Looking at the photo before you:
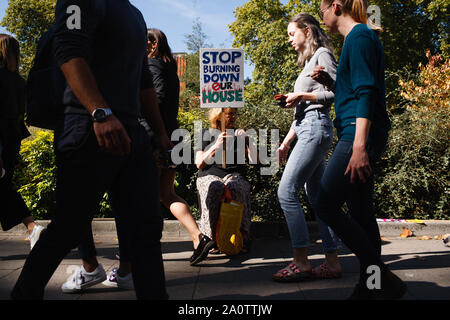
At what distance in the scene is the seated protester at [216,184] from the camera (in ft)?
14.8

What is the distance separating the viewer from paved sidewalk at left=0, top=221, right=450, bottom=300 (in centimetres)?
310

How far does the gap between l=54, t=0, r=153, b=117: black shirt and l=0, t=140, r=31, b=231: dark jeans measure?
109 inches

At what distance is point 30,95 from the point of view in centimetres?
210

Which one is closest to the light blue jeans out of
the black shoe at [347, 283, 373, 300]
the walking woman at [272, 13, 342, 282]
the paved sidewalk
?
the walking woman at [272, 13, 342, 282]

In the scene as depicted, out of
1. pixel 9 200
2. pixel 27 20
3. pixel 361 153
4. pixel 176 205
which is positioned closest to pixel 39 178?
pixel 9 200

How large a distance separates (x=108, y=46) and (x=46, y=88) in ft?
1.16

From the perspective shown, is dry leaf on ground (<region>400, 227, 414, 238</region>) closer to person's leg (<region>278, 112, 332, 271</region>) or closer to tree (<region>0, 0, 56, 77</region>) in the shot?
person's leg (<region>278, 112, 332, 271</region>)

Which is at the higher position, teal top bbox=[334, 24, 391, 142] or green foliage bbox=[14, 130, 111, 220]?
teal top bbox=[334, 24, 391, 142]

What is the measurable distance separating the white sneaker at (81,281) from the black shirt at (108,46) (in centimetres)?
150

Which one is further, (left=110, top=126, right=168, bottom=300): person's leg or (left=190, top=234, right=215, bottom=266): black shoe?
(left=190, top=234, right=215, bottom=266): black shoe

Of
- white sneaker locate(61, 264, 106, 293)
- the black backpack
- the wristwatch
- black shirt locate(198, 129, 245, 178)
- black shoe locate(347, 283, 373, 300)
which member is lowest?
white sneaker locate(61, 264, 106, 293)

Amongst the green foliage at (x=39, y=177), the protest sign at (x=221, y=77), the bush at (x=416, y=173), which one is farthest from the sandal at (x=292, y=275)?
the green foliage at (x=39, y=177)
